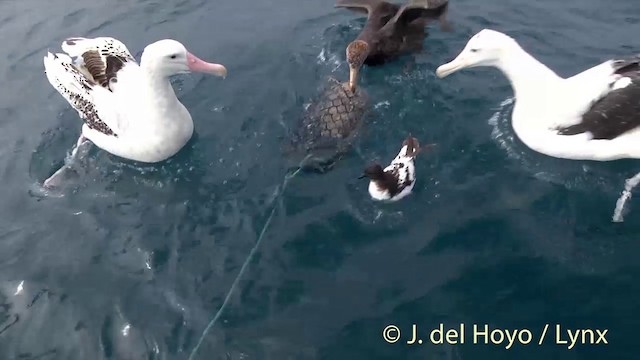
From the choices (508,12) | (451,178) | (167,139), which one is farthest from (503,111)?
(167,139)

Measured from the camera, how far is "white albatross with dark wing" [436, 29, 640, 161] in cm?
639

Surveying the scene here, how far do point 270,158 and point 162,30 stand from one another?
3883 millimetres

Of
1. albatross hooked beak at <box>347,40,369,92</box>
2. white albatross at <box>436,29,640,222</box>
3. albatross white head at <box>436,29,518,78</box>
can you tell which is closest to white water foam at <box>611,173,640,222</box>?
white albatross at <box>436,29,640,222</box>

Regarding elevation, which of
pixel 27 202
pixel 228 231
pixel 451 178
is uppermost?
pixel 451 178

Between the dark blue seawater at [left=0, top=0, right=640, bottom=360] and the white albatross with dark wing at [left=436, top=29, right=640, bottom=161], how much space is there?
1.05ft

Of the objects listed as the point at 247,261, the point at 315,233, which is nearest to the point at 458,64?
the point at 315,233

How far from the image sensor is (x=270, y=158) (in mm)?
7398

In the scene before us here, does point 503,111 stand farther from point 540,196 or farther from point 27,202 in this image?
point 27,202

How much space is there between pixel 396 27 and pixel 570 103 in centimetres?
280

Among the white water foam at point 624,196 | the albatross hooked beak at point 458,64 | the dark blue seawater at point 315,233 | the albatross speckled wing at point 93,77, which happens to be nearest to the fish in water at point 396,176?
the dark blue seawater at point 315,233

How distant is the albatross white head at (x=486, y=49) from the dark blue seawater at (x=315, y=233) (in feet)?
3.07

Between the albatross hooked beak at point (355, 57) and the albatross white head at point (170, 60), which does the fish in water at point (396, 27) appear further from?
the albatross white head at point (170, 60)

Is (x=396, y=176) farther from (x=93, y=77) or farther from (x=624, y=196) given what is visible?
(x=93, y=77)

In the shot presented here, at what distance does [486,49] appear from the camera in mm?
6664
